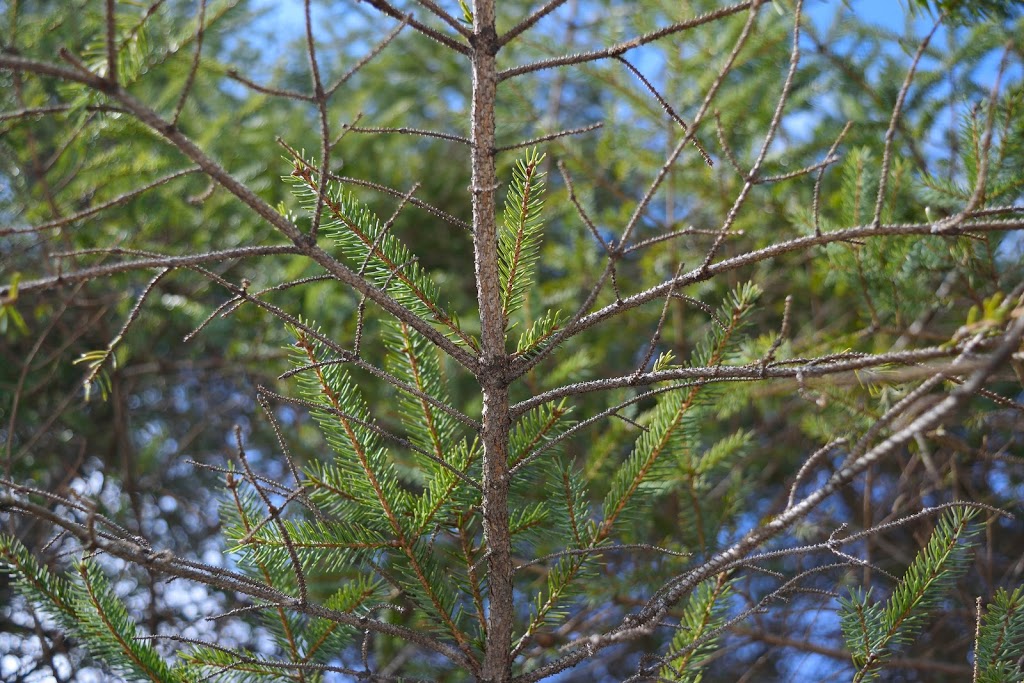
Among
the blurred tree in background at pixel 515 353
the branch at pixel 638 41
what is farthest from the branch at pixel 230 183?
the branch at pixel 638 41

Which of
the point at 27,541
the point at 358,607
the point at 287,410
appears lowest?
the point at 358,607

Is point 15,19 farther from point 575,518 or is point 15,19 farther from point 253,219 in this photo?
point 575,518

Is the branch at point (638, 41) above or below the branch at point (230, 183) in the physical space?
above

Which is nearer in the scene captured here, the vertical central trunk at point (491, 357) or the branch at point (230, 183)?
the branch at point (230, 183)

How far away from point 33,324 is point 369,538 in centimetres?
160

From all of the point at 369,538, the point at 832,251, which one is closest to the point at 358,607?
the point at 369,538

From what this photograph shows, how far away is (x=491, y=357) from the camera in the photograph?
3.15 feet

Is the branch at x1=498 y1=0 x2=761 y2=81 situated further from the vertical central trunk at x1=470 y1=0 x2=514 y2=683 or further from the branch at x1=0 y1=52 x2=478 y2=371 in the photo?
the branch at x1=0 y1=52 x2=478 y2=371

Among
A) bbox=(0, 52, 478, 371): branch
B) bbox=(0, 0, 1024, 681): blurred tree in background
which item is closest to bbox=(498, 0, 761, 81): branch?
bbox=(0, 0, 1024, 681): blurred tree in background

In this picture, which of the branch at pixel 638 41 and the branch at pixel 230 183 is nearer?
the branch at pixel 230 183

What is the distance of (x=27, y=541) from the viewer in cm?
214

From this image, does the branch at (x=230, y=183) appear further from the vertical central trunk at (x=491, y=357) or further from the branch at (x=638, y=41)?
the branch at (x=638, y=41)

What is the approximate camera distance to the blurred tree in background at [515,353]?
922 mm

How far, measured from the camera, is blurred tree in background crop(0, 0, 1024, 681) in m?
0.92
